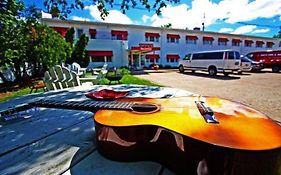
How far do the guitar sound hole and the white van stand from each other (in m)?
12.0

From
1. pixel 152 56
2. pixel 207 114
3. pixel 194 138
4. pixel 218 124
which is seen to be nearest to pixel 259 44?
pixel 152 56

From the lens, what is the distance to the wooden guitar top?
84 centimetres

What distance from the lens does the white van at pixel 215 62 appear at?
11727mm

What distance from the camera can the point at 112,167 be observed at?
3.04 feet

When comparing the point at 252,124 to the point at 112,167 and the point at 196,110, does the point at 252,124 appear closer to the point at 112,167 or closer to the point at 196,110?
the point at 196,110

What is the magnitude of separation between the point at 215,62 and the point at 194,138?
1316cm

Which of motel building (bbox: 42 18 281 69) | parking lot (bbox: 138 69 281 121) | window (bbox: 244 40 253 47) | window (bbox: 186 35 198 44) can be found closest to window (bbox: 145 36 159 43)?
motel building (bbox: 42 18 281 69)

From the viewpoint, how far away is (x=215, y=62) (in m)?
12.7

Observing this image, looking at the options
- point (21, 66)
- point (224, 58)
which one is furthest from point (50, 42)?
point (224, 58)

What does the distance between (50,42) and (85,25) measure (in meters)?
9.81

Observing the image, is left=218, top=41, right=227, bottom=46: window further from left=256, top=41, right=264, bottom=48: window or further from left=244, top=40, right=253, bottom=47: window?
left=256, top=41, right=264, bottom=48: window

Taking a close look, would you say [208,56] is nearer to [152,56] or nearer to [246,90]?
[246,90]

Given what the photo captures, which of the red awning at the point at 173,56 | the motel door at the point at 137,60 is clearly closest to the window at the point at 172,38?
the red awning at the point at 173,56

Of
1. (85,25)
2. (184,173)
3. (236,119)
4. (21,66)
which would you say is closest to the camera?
(184,173)
